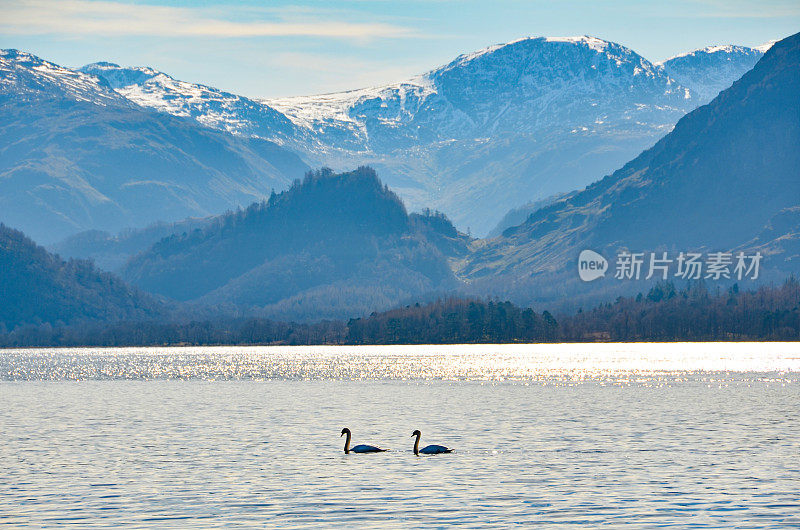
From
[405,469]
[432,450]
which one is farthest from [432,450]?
[405,469]

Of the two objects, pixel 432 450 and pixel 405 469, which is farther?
pixel 432 450

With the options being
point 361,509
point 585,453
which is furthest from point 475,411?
point 361,509

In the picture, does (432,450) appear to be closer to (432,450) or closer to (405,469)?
(432,450)

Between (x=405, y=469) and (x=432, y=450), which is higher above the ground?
(x=432, y=450)

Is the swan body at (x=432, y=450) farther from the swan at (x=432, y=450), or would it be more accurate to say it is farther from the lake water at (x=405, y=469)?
the lake water at (x=405, y=469)

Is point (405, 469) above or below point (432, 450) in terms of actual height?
below

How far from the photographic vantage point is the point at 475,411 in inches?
6998

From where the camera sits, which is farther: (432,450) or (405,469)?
(432,450)

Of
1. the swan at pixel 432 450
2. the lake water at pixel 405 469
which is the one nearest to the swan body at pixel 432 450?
the swan at pixel 432 450

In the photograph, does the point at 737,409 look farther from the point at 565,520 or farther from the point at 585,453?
the point at 565,520

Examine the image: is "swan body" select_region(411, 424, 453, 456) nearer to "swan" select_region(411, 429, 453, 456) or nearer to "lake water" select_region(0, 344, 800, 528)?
"swan" select_region(411, 429, 453, 456)

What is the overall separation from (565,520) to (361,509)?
48.1 ft

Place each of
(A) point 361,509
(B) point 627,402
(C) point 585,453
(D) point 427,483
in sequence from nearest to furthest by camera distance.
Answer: (A) point 361,509 < (D) point 427,483 < (C) point 585,453 < (B) point 627,402

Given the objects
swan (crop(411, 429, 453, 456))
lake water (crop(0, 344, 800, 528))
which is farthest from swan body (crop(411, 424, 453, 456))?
lake water (crop(0, 344, 800, 528))
